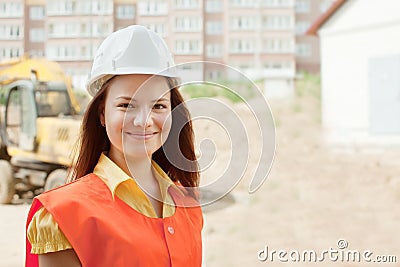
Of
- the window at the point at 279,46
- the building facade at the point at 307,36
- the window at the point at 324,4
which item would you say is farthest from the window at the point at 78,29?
the window at the point at 324,4

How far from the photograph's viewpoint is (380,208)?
2.47 m

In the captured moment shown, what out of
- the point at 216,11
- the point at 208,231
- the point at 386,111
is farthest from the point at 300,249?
the point at 216,11

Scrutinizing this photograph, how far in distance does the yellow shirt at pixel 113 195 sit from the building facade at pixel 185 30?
1.89 meters

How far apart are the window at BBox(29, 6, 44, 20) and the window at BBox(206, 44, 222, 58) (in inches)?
27.7

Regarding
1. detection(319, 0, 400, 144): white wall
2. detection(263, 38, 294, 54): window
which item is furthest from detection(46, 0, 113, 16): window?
detection(319, 0, 400, 144): white wall

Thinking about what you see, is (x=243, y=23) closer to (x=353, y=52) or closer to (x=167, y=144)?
(x=353, y=52)

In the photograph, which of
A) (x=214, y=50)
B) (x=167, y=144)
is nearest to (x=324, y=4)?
(x=214, y=50)

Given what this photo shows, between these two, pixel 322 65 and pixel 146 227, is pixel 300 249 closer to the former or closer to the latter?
pixel 322 65

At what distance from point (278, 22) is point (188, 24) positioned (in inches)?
17.3

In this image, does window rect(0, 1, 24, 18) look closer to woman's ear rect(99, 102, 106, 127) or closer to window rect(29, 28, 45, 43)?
window rect(29, 28, 45, 43)

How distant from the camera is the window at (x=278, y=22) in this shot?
8.74 ft

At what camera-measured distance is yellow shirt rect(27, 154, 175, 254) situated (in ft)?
1.25

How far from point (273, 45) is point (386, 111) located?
541 millimetres

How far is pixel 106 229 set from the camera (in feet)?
1.26
